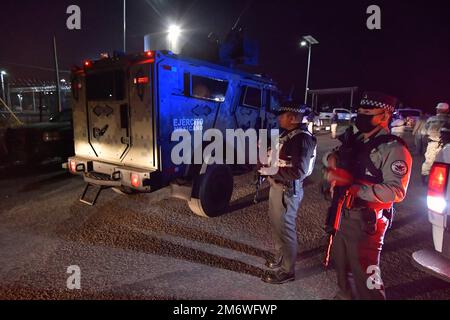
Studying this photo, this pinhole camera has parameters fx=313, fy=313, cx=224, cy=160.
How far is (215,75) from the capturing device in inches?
214

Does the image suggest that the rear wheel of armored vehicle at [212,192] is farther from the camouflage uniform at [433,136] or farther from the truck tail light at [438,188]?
the camouflage uniform at [433,136]

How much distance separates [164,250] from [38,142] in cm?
733

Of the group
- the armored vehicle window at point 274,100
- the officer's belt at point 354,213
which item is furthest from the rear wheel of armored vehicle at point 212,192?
the officer's belt at point 354,213

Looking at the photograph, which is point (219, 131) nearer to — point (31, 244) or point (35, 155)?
point (31, 244)

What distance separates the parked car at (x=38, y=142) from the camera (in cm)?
884

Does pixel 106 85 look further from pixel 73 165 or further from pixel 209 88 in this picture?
pixel 209 88

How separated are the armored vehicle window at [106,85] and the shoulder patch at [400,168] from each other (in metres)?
4.03

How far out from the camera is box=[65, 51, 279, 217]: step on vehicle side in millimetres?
4570

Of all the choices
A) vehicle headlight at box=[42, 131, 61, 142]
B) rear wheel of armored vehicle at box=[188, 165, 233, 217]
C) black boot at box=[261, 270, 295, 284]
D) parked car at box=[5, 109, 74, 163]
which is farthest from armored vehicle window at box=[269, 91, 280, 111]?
vehicle headlight at box=[42, 131, 61, 142]

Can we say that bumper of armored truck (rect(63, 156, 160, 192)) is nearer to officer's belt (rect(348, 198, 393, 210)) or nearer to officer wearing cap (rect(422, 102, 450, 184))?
officer's belt (rect(348, 198, 393, 210))

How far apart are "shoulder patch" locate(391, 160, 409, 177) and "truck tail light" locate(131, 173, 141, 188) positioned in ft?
11.2

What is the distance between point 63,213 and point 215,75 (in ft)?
11.5
